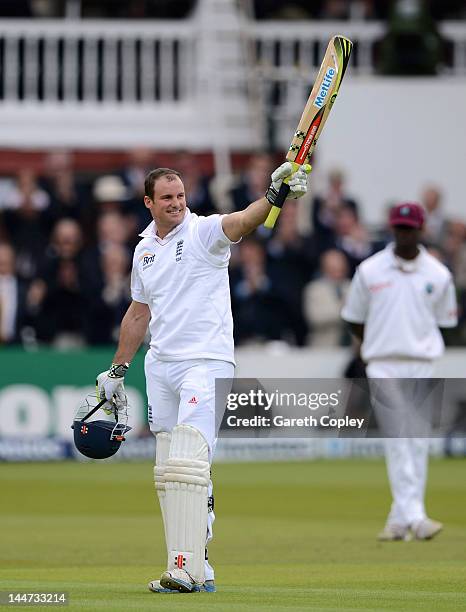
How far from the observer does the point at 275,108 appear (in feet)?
79.6

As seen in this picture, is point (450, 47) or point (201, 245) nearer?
point (201, 245)


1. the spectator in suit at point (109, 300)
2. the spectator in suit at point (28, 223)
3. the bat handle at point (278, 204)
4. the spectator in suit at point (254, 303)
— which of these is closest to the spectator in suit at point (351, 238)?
the spectator in suit at point (254, 303)

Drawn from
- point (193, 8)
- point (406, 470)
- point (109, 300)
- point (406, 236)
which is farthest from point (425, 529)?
point (193, 8)

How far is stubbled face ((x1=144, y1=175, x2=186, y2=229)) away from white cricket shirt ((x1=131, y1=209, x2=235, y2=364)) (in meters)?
0.07

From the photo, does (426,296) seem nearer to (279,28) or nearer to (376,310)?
(376,310)

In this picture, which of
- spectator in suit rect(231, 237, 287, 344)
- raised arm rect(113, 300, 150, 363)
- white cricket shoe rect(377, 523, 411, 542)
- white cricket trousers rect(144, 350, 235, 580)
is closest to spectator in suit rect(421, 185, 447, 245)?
spectator in suit rect(231, 237, 287, 344)

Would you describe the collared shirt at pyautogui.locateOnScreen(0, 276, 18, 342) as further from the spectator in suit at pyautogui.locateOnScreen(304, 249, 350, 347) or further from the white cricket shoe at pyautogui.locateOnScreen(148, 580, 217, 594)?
the white cricket shoe at pyautogui.locateOnScreen(148, 580, 217, 594)

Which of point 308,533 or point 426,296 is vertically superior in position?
→ point 426,296

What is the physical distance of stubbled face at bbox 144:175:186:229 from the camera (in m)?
8.70

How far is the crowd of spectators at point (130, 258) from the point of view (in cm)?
1906

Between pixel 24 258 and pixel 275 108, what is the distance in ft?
19.5

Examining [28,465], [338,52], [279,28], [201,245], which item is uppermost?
[279,28]

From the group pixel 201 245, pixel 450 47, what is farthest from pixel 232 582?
pixel 450 47

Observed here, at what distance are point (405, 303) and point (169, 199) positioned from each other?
13.1 ft
